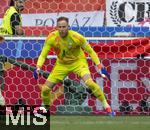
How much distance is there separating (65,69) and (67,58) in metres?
0.14

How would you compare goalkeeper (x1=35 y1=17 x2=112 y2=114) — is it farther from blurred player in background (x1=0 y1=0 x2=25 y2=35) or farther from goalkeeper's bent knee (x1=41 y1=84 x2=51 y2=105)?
blurred player in background (x1=0 y1=0 x2=25 y2=35)

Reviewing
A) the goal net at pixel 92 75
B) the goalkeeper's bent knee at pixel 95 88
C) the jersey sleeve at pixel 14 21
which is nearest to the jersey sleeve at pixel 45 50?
the goalkeeper's bent knee at pixel 95 88

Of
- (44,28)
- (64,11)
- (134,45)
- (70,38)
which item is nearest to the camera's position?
(70,38)

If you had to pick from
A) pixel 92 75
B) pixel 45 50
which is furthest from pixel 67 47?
pixel 92 75

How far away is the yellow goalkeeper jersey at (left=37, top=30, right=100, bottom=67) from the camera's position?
786 cm

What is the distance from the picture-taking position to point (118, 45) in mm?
8617

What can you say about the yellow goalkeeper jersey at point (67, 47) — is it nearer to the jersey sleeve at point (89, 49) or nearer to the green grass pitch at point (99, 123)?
the jersey sleeve at point (89, 49)

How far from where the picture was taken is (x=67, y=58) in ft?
26.6

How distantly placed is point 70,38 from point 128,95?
1.25 m

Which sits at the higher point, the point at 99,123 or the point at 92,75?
the point at 92,75

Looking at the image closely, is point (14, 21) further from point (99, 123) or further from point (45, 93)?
point (99, 123)

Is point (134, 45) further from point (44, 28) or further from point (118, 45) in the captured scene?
point (44, 28)

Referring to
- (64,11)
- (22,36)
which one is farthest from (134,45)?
(64,11)

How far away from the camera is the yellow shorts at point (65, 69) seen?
8039mm
